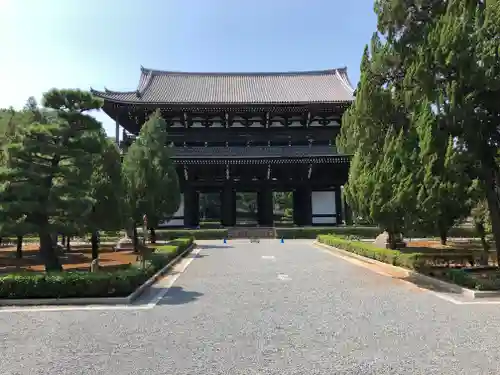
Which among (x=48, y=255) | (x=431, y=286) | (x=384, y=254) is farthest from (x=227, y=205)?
(x=431, y=286)

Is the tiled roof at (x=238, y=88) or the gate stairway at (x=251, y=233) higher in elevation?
the tiled roof at (x=238, y=88)

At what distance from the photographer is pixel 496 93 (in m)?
10.9

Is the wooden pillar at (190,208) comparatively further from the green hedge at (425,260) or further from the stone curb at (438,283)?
the stone curb at (438,283)

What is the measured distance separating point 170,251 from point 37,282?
7267mm

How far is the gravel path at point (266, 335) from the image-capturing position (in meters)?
5.20

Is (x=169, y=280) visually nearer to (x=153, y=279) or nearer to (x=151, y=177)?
(x=153, y=279)

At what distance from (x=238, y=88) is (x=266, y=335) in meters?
33.6

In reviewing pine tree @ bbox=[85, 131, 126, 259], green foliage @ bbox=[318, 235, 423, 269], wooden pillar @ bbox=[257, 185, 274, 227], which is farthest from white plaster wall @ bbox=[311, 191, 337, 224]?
pine tree @ bbox=[85, 131, 126, 259]

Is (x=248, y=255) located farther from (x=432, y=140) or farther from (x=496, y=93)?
(x=496, y=93)

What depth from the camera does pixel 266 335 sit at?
21.3ft

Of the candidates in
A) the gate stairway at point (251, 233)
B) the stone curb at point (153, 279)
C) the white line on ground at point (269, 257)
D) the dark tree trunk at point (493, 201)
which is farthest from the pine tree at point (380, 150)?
the gate stairway at point (251, 233)

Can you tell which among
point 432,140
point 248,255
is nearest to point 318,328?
point 432,140

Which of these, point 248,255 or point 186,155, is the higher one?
point 186,155

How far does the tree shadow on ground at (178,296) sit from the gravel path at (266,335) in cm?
3
